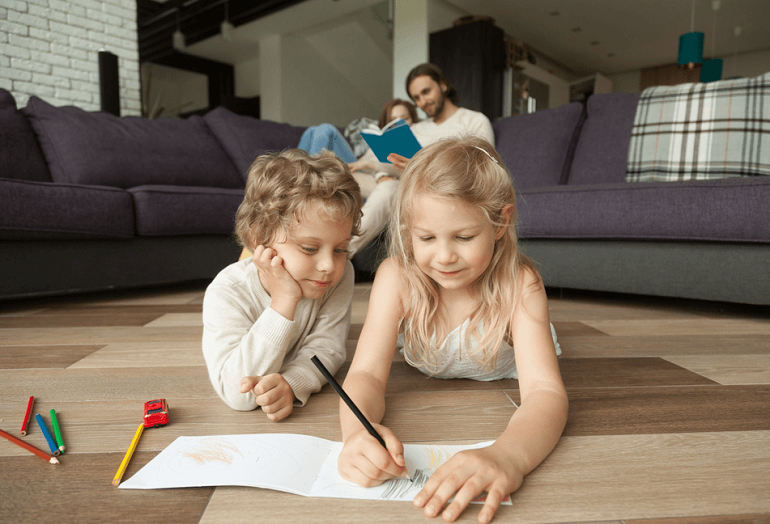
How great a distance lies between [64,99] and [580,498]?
159 inches

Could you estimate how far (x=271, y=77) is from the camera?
611cm

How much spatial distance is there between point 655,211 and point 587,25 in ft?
17.0

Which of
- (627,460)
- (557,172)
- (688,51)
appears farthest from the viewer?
(688,51)

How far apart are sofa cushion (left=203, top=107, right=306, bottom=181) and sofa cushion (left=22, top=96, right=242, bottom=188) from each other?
7 cm

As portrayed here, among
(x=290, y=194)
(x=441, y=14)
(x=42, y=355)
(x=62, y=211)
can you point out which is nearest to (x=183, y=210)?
(x=62, y=211)

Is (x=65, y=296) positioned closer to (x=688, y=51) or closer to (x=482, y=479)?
(x=482, y=479)

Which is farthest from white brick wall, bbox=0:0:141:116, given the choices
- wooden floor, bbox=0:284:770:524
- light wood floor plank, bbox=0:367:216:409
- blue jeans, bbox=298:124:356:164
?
light wood floor plank, bbox=0:367:216:409

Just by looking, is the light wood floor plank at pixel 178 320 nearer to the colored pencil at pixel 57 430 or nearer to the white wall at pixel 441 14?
the colored pencil at pixel 57 430

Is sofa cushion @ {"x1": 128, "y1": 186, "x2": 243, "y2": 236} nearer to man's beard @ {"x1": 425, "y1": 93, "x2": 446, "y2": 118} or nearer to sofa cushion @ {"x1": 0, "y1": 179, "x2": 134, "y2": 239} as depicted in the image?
sofa cushion @ {"x1": 0, "y1": 179, "x2": 134, "y2": 239}

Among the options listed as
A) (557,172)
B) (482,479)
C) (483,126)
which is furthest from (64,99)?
(482,479)

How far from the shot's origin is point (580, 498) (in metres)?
0.51

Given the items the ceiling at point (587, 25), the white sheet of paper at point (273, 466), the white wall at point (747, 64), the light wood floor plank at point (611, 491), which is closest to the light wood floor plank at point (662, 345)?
the light wood floor plank at point (611, 491)

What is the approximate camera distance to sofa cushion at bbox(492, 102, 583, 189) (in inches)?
88.9

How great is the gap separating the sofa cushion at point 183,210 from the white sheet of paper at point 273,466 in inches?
56.9
